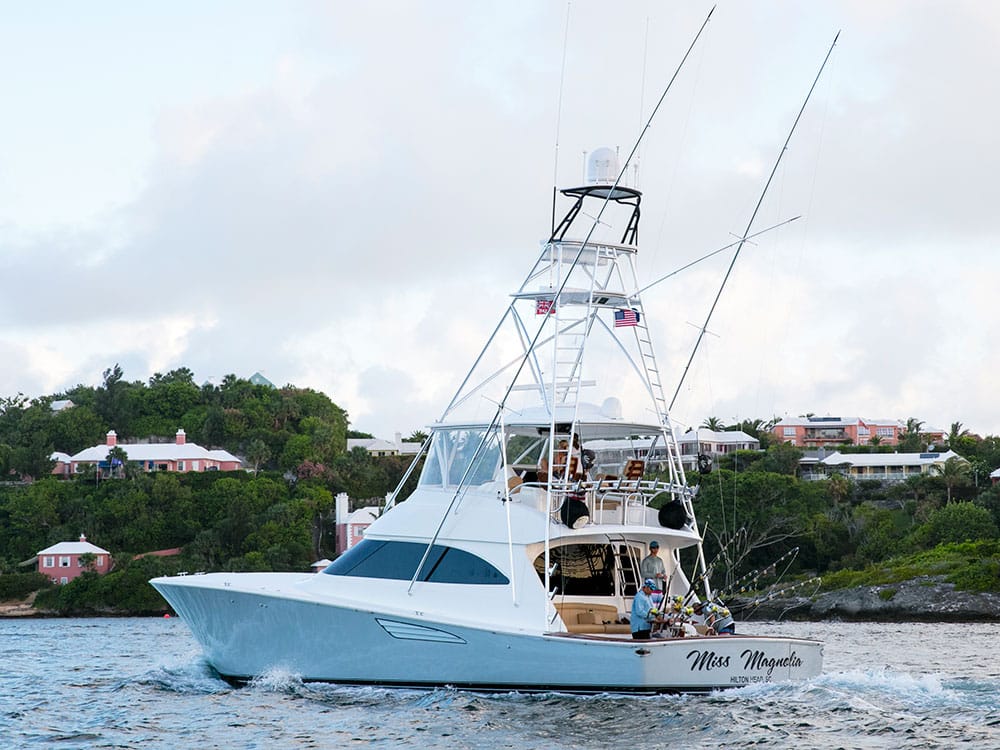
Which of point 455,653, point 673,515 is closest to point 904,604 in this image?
point 673,515

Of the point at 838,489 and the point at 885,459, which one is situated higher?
the point at 885,459

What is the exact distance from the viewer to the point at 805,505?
72.1 metres

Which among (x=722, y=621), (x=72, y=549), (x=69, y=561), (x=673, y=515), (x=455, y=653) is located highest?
(x=72, y=549)

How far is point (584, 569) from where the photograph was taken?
2178cm

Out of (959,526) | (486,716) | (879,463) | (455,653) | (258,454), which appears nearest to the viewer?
(486,716)

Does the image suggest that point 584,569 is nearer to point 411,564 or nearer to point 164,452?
point 411,564

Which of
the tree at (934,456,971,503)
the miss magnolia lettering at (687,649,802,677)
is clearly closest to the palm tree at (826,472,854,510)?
the tree at (934,456,971,503)

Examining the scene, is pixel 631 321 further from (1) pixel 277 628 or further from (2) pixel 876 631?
(2) pixel 876 631

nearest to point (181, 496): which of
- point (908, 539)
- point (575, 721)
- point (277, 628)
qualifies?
point (908, 539)

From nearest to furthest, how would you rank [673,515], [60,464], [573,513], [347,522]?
[573,513]
[673,515]
[347,522]
[60,464]

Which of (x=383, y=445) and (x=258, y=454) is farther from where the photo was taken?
(x=383, y=445)

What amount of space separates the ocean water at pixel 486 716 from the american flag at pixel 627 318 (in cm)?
614

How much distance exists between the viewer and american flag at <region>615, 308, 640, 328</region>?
22547 millimetres

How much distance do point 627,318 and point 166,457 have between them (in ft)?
279
